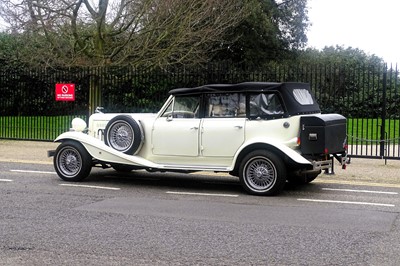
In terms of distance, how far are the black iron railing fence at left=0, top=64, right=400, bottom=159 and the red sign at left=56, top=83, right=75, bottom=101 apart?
2.13 ft

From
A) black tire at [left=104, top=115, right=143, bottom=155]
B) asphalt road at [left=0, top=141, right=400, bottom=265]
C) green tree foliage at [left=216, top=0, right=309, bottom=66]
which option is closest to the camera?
asphalt road at [left=0, top=141, right=400, bottom=265]

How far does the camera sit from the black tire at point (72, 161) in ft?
34.7

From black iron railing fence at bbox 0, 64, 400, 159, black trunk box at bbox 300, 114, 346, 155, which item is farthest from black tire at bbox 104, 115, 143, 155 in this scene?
black iron railing fence at bbox 0, 64, 400, 159

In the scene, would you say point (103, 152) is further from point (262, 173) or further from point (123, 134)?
point (262, 173)

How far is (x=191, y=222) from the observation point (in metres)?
7.35

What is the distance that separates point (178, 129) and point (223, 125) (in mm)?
864

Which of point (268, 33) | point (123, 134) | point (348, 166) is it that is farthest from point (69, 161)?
point (268, 33)

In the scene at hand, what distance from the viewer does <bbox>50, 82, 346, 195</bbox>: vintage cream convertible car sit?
9297 mm

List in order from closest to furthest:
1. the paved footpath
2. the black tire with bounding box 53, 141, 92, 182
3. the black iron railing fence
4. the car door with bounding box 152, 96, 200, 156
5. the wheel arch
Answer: the wheel arch, the car door with bounding box 152, 96, 200, 156, the black tire with bounding box 53, 141, 92, 182, the paved footpath, the black iron railing fence

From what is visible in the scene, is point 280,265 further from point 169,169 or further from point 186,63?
point 186,63

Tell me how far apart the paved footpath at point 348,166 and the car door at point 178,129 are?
Answer: 3.13m

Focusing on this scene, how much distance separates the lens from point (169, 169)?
10.1 m

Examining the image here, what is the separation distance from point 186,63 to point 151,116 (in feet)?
36.7

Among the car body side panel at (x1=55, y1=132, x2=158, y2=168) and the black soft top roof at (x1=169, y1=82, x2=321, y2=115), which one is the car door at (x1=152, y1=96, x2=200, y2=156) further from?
the car body side panel at (x1=55, y1=132, x2=158, y2=168)
